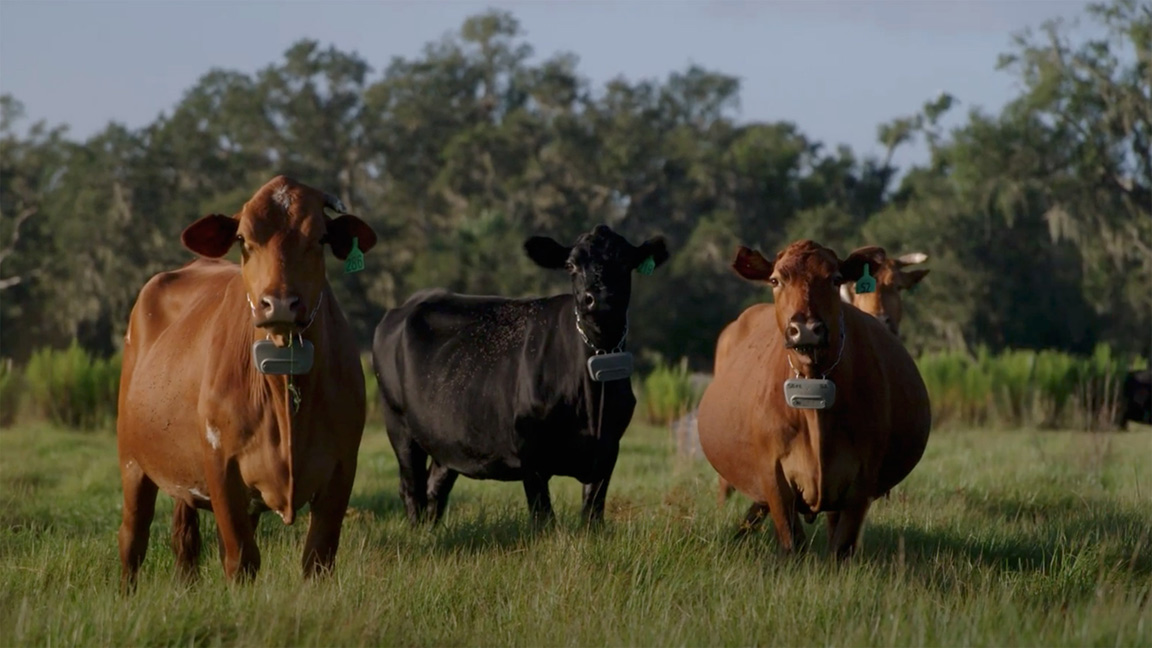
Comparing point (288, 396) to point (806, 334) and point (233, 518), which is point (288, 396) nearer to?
point (233, 518)

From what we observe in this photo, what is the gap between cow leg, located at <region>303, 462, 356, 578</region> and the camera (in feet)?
21.3

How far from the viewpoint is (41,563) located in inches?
283

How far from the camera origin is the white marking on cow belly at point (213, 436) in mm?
6488

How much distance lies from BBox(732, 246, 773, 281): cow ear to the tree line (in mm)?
34232

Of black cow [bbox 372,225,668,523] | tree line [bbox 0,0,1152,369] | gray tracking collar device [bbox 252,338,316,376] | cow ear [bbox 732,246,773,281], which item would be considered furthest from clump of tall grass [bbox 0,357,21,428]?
tree line [bbox 0,0,1152,369]

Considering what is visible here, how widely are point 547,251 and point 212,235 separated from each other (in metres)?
2.94

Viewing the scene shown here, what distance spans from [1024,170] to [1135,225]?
348 centimetres

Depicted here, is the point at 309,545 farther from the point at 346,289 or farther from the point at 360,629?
the point at 346,289

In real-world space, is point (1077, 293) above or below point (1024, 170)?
below

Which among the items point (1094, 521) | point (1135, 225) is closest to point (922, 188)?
point (1135, 225)

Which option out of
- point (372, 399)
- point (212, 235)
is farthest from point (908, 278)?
point (372, 399)

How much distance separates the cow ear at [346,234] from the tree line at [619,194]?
35.7 meters

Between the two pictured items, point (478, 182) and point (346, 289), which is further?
point (478, 182)

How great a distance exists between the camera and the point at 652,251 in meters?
8.89
